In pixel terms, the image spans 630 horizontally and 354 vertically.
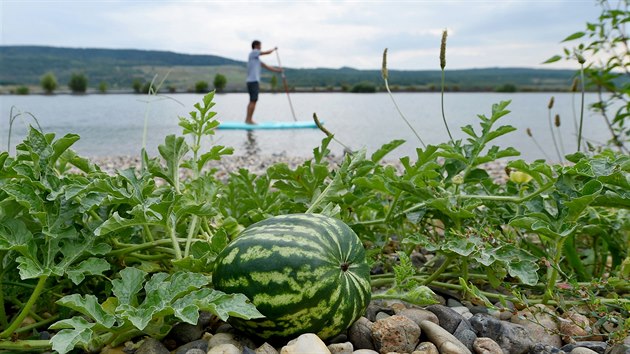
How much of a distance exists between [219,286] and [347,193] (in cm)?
78

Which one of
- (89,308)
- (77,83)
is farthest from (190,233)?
(77,83)

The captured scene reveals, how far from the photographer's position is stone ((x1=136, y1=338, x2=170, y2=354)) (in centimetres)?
196

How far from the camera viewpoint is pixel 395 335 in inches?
77.1

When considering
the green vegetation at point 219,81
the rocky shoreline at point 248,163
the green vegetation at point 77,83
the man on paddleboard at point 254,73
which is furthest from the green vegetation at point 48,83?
the rocky shoreline at point 248,163

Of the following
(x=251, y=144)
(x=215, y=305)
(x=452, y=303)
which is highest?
(x=215, y=305)

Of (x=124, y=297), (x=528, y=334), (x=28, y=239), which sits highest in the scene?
(x=28, y=239)

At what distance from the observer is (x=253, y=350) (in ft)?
6.28

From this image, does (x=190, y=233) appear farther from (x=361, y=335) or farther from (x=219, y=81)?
(x=219, y=81)

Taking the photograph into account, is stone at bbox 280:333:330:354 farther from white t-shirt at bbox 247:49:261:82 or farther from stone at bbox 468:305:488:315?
white t-shirt at bbox 247:49:261:82

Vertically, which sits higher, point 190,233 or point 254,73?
point 254,73

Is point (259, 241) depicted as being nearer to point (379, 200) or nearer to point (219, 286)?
point (219, 286)

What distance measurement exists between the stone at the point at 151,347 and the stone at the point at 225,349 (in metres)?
0.22

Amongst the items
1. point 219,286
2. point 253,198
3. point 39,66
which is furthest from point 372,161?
point 39,66

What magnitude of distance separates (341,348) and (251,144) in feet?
36.4
